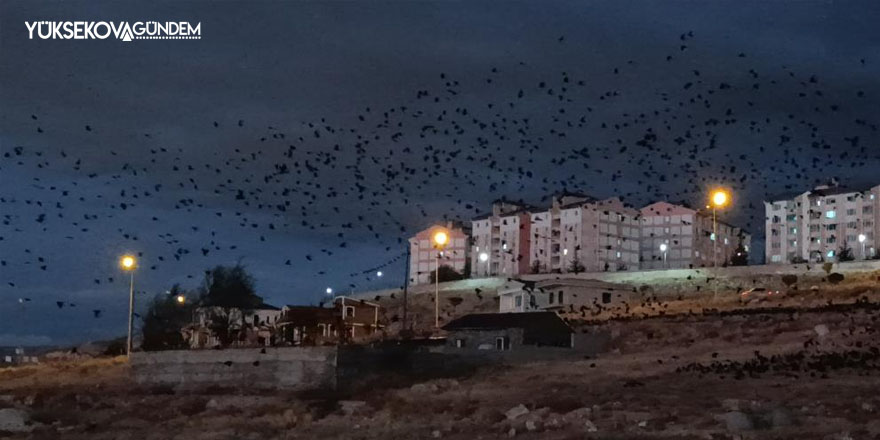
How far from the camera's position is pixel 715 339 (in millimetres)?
59281

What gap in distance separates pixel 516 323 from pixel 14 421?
2680cm

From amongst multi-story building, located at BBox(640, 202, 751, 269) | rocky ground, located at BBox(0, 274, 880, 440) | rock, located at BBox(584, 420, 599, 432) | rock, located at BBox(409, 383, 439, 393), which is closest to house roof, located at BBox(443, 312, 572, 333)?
rocky ground, located at BBox(0, 274, 880, 440)

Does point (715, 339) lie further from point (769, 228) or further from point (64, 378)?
point (769, 228)

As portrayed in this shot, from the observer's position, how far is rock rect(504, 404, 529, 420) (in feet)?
122

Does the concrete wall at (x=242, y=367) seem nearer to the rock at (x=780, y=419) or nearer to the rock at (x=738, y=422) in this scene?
the rock at (x=738, y=422)

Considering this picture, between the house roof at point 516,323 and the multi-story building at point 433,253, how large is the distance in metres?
116

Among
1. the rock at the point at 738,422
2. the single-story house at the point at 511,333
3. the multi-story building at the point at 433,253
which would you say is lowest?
the rock at the point at 738,422

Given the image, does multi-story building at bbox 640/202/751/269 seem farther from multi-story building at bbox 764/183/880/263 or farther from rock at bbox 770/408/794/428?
rock at bbox 770/408/794/428

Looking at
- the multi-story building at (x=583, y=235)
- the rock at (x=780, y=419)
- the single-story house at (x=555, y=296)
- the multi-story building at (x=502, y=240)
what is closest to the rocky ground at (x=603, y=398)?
the rock at (x=780, y=419)

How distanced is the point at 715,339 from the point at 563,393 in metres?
19.6

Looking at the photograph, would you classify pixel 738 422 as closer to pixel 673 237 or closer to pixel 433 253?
pixel 673 237

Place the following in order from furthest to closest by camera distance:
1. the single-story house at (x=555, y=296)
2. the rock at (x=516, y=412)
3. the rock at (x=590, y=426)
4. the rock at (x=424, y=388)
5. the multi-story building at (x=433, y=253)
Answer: the multi-story building at (x=433, y=253)
the single-story house at (x=555, y=296)
the rock at (x=424, y=388)
the rock at (x=516, y=412)
the rock at (x=590, y=426)

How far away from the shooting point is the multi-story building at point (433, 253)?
183m

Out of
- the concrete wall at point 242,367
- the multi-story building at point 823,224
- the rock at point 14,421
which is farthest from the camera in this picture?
the multi-story building at point 823,224
